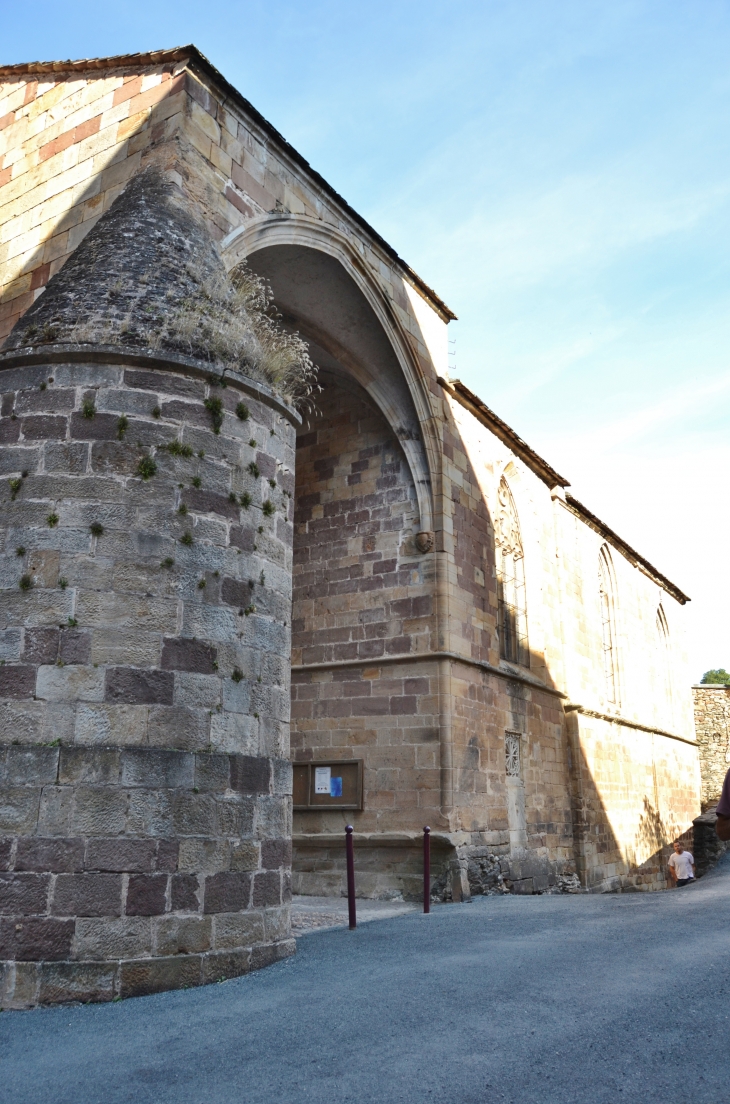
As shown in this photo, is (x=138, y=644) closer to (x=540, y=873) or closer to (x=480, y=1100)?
(x=480, y=1100)

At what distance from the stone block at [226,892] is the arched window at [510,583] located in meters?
7.76

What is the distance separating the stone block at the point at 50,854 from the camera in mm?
4543

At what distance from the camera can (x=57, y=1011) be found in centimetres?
425

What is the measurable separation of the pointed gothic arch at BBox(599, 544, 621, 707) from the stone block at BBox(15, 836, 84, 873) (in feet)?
43.8

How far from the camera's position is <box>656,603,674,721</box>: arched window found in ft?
67.1

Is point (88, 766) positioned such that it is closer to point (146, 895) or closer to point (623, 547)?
point (146, 895)

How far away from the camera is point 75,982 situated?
173 inches

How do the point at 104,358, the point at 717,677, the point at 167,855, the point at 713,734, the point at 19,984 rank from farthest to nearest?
the point at 717,677
the point at 713,734
the point at 104,358
the point at 167,855
the point at 19,984

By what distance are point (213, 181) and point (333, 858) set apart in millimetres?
7354

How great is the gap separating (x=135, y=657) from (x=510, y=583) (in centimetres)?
899

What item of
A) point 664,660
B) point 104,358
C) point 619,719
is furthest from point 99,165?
point 664,660

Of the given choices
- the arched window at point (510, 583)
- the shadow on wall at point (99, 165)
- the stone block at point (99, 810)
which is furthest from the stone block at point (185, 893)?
the arched window at point (510, 583)

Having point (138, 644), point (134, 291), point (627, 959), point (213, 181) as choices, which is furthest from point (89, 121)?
point (627, 959)

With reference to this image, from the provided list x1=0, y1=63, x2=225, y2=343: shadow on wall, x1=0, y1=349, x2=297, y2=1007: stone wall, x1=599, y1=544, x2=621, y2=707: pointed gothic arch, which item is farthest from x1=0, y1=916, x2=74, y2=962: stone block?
x1=599, y1=544, x2=621, y2=707: pointed gothic arch
